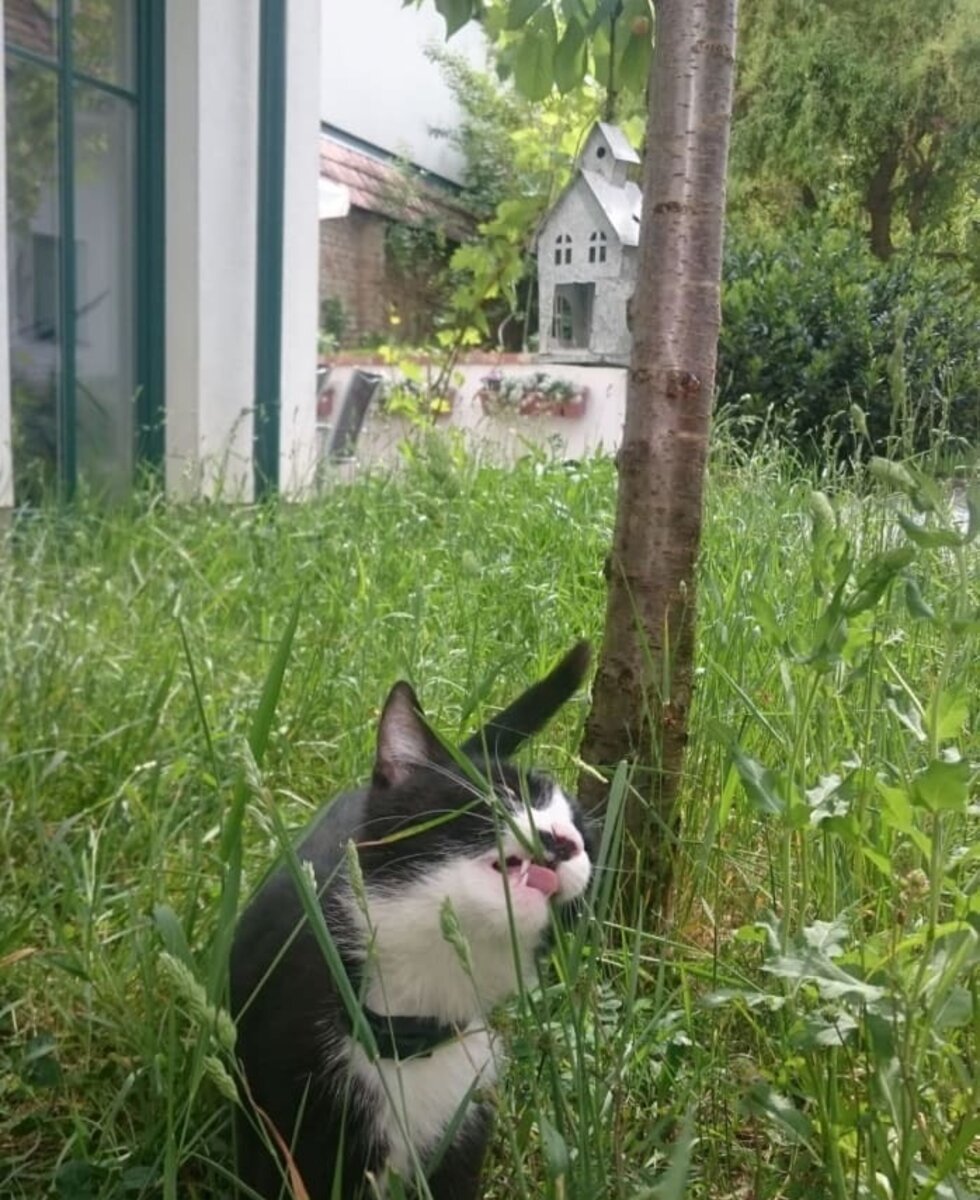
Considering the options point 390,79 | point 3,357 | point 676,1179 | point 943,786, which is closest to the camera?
point 676,1179

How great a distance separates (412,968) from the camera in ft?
2.35

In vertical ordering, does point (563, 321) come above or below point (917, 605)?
above

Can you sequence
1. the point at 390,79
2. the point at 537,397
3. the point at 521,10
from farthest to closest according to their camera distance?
the point at 390,79
the point at 537,397
the point at 521,10

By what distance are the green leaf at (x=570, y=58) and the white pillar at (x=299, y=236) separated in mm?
2259

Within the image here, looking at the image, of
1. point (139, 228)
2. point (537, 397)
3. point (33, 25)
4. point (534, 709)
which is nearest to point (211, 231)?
point (139, 228)

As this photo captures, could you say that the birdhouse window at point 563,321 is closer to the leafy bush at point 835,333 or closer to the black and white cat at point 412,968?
the leafy bush at point 835,333

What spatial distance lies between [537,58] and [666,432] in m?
0.67

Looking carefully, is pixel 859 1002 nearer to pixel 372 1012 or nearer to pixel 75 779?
pixel 372 1012

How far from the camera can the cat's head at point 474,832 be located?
0.69 m

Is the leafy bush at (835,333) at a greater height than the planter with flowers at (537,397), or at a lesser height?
greater

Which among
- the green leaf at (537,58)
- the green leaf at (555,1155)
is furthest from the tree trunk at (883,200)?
the green leaf at (555,1155)

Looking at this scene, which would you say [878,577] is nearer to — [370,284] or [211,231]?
[211,231]

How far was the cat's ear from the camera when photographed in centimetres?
78

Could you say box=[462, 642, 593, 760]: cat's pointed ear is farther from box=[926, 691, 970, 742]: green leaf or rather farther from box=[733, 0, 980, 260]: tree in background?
box=[733, 0, 980, 260]: tree in background
